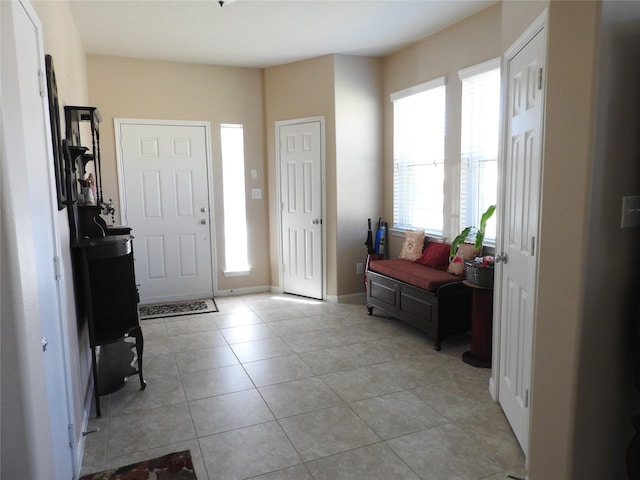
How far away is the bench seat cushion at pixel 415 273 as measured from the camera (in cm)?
382

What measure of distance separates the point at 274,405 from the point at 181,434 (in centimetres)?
59

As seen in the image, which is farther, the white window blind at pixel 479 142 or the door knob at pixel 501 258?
the white window blind at pixel 479 142

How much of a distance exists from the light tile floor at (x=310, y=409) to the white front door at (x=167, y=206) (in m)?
1.23

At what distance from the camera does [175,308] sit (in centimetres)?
520

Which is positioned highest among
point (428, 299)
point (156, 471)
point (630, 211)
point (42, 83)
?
point (42, 83)

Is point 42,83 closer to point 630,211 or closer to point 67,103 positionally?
point 67,103

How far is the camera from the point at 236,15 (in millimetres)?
3824

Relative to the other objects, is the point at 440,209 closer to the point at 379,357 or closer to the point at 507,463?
the point at 379,357

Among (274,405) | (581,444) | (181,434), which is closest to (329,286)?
(274,405)

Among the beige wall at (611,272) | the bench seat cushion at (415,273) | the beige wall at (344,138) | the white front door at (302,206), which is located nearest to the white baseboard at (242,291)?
the white front door at (302,206)

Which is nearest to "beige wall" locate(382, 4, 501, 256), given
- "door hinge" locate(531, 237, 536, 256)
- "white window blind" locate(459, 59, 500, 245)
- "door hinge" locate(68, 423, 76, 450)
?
"white window blind" locate(459, 59, 500, 245)

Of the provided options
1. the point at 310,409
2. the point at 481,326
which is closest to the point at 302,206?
the point at 481,326

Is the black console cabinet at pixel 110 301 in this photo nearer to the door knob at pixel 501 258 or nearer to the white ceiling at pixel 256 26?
the white ceiling at pixel 256 26

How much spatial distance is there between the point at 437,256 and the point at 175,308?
9.71 ft
